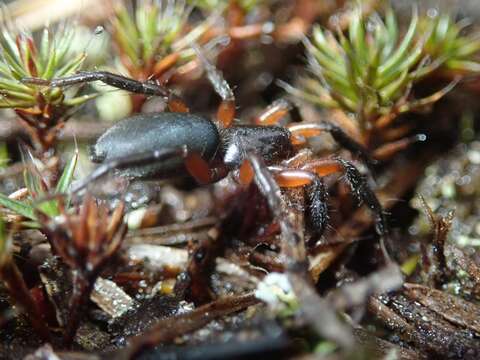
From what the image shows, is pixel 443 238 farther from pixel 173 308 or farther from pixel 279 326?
pixel 173 308

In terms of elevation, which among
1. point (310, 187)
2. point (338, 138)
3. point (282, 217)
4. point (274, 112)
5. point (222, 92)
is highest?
point (222, 92)

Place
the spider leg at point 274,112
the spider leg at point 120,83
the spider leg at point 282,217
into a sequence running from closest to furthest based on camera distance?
the spider leg at point 282,217, the spider leg at point 120,83, the spider leg at point 274,112

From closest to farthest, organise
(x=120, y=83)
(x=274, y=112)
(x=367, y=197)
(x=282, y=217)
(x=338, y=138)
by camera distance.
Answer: (x=282, y=217) < (x=367, y=197) < (x=120, y=83) < (x=338, y=138) < (x=274, y=112)

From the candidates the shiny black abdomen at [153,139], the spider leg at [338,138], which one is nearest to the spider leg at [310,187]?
the shiny black abdomen at [153,139]

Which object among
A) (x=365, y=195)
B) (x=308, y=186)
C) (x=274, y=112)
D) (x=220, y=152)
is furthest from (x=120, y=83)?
(x=365, y=195)

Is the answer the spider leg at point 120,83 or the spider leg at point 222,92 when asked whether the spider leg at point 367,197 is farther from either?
the spider leg at point 120,83

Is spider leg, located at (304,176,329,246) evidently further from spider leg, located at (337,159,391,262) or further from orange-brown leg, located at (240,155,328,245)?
spider leg, located at (337,159,391,262)

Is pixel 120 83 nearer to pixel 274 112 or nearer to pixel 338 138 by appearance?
pixel 274 112
